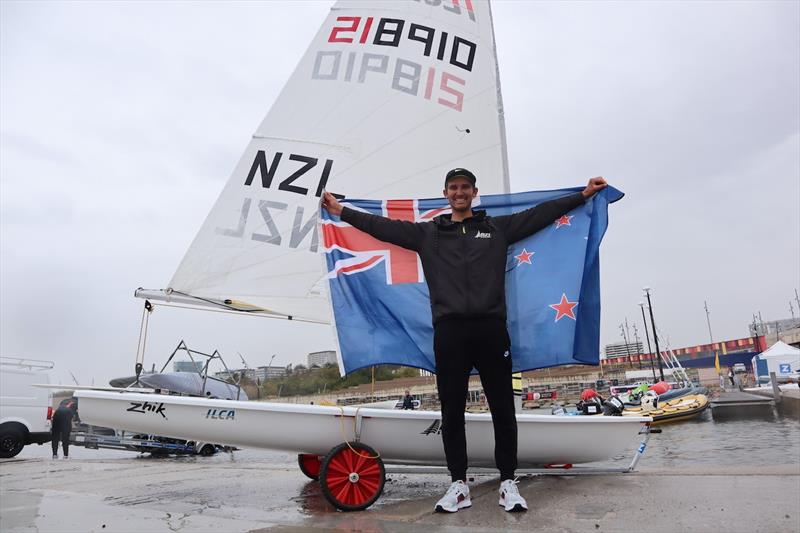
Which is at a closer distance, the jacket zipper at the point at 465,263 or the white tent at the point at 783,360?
the jacket zipper at the point at 465,263

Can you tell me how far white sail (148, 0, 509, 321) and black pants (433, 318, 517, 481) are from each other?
8.88 feet

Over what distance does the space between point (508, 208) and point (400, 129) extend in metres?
2.44

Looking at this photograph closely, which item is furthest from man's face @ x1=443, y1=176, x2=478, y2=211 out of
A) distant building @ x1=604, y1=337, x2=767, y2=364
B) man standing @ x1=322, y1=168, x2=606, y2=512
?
distant building @ x1=604, y1=337, x2=767, y2=364

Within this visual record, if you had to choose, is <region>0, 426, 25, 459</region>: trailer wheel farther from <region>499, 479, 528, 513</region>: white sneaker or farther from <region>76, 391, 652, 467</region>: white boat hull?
<region>499, 479, 528, 513</region>: white sneaker

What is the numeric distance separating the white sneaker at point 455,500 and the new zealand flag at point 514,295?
1006 millimetres

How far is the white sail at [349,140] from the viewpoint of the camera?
569cm

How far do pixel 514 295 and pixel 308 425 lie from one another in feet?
5.68

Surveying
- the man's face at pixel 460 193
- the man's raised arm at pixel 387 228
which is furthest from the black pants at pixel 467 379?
the man's face at pixel 460 193

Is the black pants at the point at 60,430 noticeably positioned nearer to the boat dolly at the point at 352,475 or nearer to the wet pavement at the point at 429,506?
the wet pavement at the point at 429,506

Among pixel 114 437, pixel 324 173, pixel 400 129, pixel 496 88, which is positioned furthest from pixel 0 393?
pixel 496 88

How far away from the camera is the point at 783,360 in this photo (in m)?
34.8

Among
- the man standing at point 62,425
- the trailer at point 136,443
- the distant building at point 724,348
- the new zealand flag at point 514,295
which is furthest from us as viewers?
the distant building at point 724,348

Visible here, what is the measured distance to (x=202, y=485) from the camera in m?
4.55

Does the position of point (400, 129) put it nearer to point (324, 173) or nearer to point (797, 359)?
point (324, 173)
